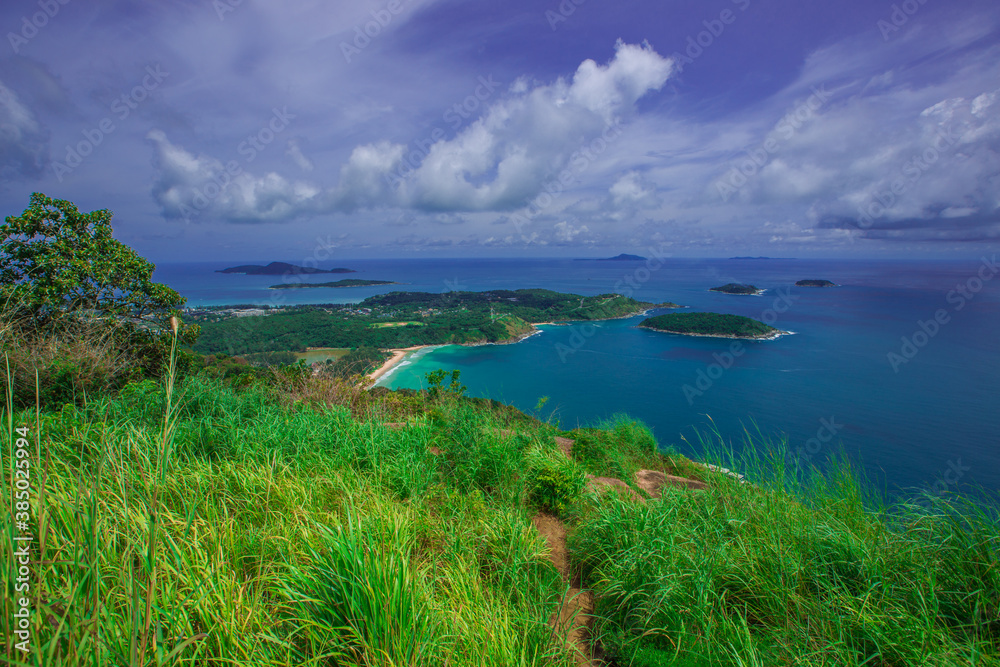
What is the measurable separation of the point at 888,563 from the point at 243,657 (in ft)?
13.1

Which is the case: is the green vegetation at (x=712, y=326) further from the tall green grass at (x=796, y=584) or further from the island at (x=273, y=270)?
the island at (x=273, y=270)

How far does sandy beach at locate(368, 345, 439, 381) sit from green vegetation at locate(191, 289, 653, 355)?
143cm

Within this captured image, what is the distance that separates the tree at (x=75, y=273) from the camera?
829 cm

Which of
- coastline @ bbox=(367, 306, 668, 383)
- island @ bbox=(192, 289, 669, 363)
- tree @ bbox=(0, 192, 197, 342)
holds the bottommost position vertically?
coastline @ bbox=(367, 306, 668, 383)

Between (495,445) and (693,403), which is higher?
(495,445)

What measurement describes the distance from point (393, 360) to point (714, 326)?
45285 mm

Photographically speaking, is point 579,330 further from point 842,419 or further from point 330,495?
point 330,495

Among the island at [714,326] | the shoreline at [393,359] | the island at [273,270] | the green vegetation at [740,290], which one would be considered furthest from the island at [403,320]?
the island at [273,270]

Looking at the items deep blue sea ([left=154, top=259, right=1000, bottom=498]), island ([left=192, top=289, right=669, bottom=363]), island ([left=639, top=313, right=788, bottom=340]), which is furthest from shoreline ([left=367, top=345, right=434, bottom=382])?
island ([left=639, top=313, right=788, bottom=340])

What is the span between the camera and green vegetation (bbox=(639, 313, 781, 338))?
58.2 metres

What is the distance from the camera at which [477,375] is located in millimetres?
44812

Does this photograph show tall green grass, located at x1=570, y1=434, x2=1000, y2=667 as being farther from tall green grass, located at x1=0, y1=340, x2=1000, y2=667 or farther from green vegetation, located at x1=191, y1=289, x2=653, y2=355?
green vegetation, located at x1=191, y1=289, x2=653, y2=355

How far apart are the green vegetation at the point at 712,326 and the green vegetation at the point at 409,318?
12705 millimetres

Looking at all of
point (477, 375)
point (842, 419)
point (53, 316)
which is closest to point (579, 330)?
point (477, 375)
